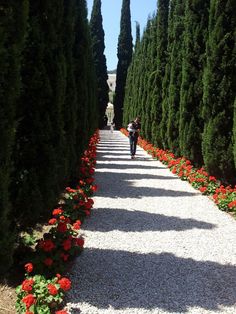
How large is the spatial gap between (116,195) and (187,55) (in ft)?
17.6

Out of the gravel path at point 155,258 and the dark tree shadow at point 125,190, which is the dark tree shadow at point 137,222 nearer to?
the gravel path at point 155,258

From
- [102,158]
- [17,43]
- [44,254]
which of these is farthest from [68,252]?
[102,158]

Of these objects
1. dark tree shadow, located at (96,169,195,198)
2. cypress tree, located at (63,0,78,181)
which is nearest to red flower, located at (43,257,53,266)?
cypress tree, located at (63,0,78,181)

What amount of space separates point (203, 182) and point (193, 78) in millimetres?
3768

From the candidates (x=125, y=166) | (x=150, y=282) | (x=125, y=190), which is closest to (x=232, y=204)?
(x=125, y=190)

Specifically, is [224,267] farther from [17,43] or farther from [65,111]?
[65,111]

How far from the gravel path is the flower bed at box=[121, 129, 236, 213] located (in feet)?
0.77

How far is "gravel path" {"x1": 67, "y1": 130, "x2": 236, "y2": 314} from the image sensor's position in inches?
179

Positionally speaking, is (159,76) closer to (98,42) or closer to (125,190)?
(125,190)

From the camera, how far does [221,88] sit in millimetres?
10898

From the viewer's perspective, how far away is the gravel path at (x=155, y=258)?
4555 mm

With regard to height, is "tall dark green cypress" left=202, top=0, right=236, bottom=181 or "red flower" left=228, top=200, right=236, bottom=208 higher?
"tall dark green cypress" left=202, top=0, right=236, bottom=181

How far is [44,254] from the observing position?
4973 millimetres

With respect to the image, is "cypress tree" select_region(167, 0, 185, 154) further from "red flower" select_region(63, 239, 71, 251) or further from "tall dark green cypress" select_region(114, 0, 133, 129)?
"tall dark green cypress" select_region(114, 0, 133, 129)
